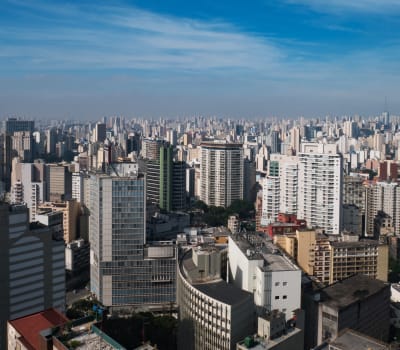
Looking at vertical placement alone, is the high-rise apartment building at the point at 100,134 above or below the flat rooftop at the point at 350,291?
above

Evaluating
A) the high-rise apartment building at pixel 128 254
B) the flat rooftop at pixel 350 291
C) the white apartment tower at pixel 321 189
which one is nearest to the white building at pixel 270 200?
the white apartment tower at pixel 321 189

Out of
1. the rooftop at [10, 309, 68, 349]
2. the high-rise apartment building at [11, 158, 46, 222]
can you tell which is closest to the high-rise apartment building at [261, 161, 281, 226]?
the high-rise apartment building at [11, 158, 46, 222]

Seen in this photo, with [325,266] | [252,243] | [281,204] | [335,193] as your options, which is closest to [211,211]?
[281,204]

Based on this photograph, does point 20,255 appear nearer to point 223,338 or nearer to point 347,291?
point 223,338

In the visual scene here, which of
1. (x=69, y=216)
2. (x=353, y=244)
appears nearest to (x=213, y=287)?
(x=353, y=244)

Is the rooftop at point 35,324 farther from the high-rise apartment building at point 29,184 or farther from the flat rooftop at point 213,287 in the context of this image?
the high-rise apartment building at point 29,184

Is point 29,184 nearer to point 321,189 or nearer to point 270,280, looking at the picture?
point 321,189

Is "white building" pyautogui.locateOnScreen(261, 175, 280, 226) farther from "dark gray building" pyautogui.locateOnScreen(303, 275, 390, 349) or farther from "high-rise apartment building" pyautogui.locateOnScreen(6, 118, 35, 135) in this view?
"high-rise apartment building" pyautogui.locateOnScreen(6, 118, 35, 135)
